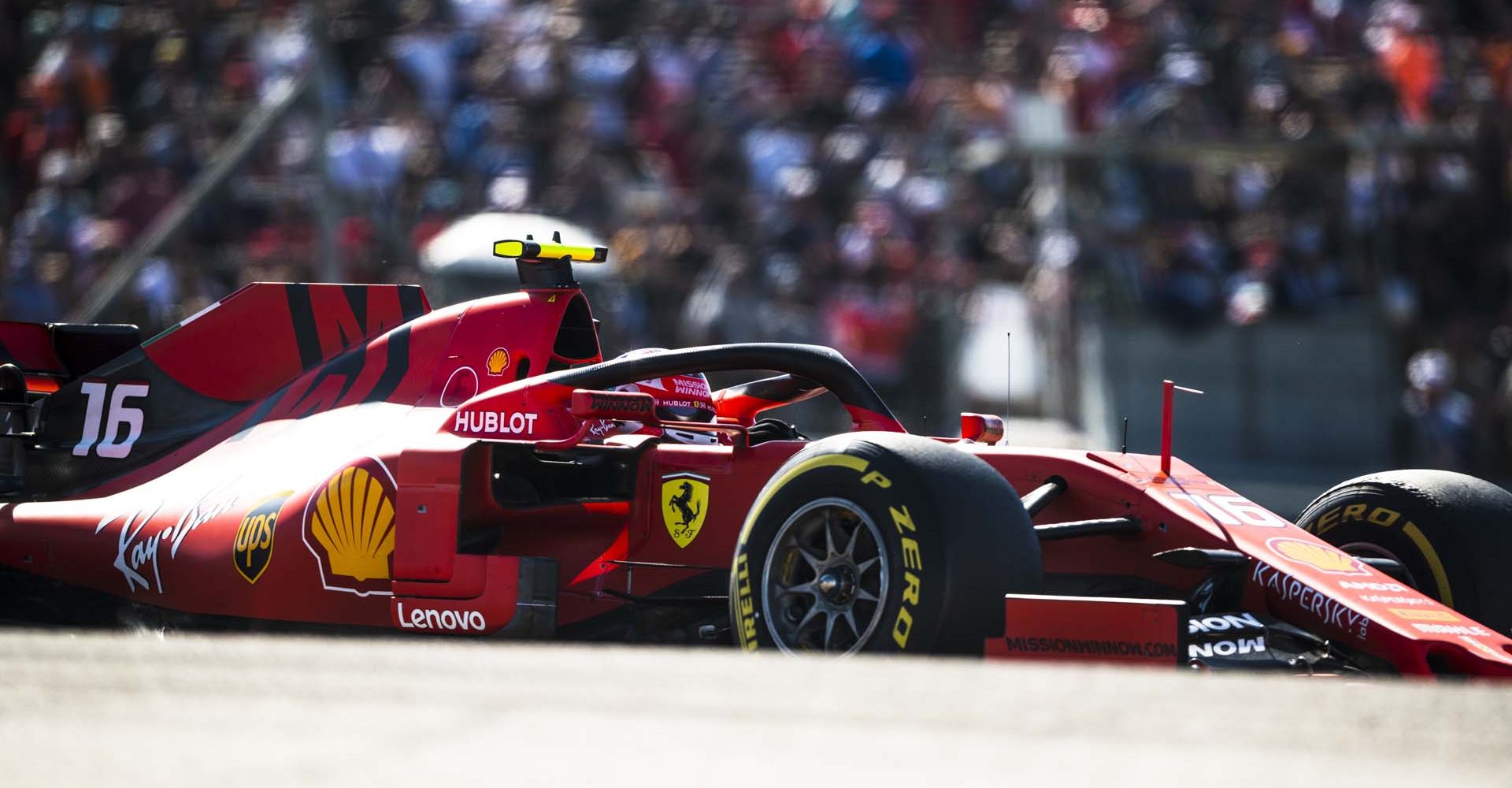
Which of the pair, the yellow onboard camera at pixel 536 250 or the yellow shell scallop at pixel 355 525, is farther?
the yellow onboard camera at pixel 536 250

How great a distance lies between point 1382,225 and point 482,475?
9.35 metres

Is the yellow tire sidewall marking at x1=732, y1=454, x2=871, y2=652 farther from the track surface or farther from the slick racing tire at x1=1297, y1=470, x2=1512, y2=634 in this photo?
the slick racing tire at x1=1297, y1=470, x2=1512, y2=634

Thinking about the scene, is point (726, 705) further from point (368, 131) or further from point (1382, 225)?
point (368, 131)

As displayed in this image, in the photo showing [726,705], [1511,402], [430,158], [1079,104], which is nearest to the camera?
[726,705]

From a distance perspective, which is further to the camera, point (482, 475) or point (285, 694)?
point (482, 475)

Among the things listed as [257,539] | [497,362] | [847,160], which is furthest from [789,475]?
[847,160]

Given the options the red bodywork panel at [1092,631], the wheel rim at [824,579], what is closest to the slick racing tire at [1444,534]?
the red bodywork panel at [1092,631]

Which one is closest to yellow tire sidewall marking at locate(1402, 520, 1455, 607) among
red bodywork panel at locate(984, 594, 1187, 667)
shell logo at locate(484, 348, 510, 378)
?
red bodywork panel at locate(984, 594, 1187, 667)

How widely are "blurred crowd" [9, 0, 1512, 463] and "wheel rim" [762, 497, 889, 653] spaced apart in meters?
8.31

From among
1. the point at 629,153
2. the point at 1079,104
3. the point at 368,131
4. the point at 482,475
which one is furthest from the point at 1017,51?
the point at 482,475

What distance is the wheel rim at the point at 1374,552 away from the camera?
5.79m

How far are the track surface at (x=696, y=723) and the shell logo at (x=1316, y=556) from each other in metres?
1.82

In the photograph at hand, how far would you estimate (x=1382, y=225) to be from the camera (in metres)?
13.2

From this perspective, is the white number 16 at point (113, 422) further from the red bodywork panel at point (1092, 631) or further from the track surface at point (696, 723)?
the red bodywork panel at point (1092, 631)
